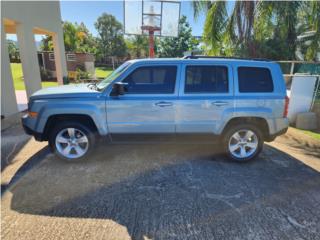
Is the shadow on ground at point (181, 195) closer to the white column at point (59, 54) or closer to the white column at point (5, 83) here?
the white column at point (5, 83)

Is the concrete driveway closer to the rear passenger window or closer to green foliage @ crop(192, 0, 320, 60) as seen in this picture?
the rear passenger window

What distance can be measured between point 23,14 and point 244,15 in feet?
28.6

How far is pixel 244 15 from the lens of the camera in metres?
9.45

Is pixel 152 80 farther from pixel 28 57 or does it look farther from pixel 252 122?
pixel 28 57

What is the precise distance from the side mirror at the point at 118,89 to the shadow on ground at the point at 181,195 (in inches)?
52.1

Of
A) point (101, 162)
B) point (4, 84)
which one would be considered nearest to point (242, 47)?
point (101, 162)

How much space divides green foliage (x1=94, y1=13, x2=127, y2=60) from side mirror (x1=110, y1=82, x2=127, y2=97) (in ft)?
151

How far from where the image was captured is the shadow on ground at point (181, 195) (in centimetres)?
260

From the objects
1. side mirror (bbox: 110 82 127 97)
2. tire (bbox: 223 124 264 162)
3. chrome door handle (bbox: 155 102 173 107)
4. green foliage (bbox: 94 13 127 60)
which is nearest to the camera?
side mirror (bbox: 110 82 127 97)

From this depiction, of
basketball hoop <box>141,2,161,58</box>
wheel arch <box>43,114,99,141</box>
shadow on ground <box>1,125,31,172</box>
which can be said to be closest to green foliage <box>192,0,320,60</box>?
basketball hoop <box>141,2,161,58</box>

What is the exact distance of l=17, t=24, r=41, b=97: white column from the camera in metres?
7.98

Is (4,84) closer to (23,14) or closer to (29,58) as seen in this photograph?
(29,58)

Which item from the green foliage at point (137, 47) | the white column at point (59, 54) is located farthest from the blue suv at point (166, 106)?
the green foliage at point (137, 47)

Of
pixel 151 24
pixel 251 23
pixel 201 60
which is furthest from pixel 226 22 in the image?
pixel 201 60
